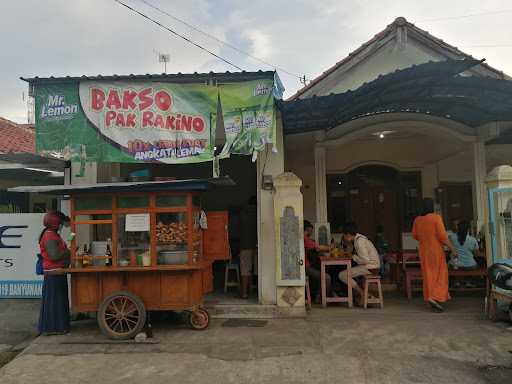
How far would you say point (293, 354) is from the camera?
16.0 feet

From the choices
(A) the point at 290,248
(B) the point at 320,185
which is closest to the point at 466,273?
(B) the point at 320,185

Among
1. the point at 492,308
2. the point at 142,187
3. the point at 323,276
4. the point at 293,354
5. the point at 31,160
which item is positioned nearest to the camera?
the point at 293,354

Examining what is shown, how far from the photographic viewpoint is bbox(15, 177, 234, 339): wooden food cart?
5.58 meters

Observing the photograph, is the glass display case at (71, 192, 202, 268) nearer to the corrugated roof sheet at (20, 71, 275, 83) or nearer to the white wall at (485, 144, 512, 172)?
the corrugated roof sheet at (20, 71, 275, 83)

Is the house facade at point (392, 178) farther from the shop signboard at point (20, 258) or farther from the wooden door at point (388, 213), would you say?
the shop signboard at point (20, 258)

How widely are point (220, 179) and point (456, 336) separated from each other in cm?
371

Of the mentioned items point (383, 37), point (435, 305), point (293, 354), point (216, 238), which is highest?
point (383, 37)

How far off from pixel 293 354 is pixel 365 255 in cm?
272

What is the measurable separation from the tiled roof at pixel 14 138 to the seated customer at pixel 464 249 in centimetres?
1023

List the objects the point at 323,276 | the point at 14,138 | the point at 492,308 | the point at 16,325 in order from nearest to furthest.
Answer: the point at 492,308
the point at 16,325
the point at 323,276
the point at 14,138

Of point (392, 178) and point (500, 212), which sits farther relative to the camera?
point (392, 178)

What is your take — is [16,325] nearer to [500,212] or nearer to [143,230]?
[143,230]

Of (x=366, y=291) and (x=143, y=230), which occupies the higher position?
(x=143, y=230)

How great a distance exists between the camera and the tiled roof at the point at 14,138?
11.4 metres
